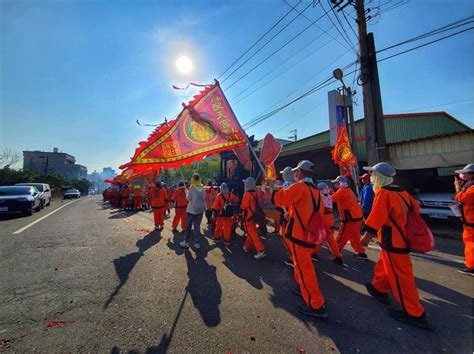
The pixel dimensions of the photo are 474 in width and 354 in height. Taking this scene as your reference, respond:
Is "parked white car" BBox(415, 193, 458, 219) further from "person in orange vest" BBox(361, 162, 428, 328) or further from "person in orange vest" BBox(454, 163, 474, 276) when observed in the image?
"person in orange vest" BBox(361, 162, 428, 328)

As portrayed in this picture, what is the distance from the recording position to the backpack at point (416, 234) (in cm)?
292

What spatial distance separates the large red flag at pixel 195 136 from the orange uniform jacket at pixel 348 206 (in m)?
2.63

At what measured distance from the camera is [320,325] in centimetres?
287

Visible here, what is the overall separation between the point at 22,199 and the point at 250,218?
42.0ft

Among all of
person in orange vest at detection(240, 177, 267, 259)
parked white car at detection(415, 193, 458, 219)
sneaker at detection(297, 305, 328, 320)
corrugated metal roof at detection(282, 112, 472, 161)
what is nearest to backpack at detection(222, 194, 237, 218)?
person in orange vest at detection(240, 177, 267, 259)

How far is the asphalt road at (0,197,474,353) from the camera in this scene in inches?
101

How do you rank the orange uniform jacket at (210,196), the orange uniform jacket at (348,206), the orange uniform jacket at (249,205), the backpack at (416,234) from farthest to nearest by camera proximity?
1. the orange uniform jacket at (210,196)
2. the orange uniform jacket at (249,205)
3. the orange uniform jacket at (348,206)
4. the backpack at (416,234)

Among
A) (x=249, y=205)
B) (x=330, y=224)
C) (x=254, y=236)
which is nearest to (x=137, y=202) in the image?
(x=249, y=205)

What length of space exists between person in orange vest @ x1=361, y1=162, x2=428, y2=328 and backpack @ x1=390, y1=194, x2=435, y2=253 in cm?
6

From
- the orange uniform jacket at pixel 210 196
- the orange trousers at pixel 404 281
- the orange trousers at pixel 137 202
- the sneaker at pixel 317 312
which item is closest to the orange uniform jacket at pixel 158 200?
the orange uniform jacket at pixel 210 196

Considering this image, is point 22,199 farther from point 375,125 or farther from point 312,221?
point 375,125

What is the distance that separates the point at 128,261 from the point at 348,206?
509 cm

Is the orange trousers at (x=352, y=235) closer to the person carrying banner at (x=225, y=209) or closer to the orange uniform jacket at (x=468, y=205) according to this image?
the orange uniform jacket at (x=468, y=205)

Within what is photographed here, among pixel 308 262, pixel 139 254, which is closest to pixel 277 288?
pixel 308 262
